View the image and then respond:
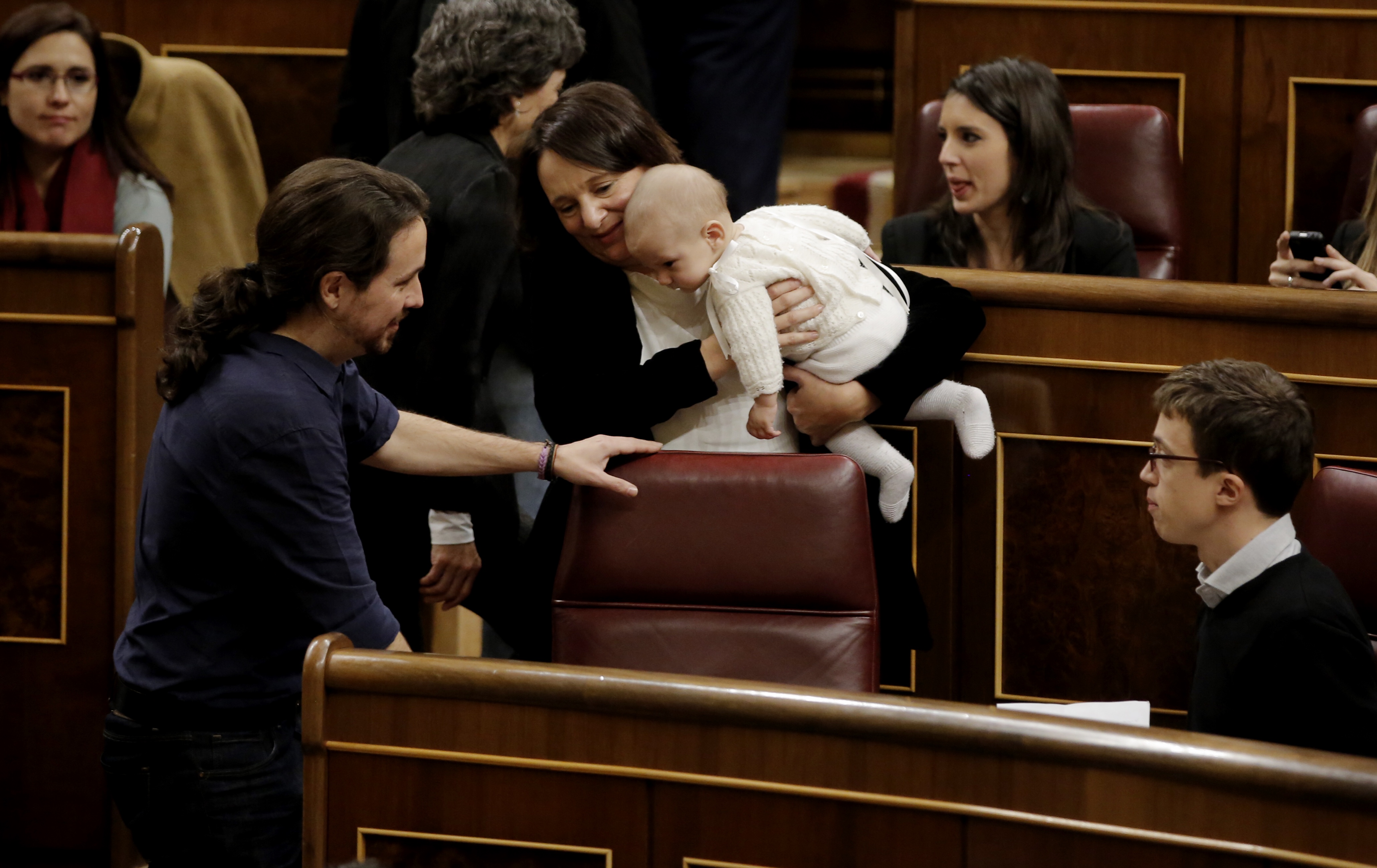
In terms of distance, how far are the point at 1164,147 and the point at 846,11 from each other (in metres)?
2.84

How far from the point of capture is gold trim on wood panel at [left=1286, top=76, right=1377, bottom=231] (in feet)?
10.9

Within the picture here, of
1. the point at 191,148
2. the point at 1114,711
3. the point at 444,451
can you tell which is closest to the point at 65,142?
the point at 191,148

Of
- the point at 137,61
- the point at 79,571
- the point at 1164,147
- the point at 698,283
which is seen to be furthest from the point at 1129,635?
the point at 137,61

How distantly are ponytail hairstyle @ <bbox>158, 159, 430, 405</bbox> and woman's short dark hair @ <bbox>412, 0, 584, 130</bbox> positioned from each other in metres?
0.68

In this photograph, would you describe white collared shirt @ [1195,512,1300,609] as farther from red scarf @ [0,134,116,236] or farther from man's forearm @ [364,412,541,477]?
red scarf @ [0,134,116,236]

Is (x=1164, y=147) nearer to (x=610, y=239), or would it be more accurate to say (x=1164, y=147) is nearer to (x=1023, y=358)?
(x=1023, y=358)

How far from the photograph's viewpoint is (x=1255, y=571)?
177 centimetres

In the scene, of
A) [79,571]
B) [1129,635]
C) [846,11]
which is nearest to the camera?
[1129,635]

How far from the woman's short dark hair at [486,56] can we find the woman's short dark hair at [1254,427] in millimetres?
1171

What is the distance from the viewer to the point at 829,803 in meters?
1.51

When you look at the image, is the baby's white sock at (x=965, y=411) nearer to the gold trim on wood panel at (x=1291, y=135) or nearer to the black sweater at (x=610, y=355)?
the black sweater at (x=610, y=355)

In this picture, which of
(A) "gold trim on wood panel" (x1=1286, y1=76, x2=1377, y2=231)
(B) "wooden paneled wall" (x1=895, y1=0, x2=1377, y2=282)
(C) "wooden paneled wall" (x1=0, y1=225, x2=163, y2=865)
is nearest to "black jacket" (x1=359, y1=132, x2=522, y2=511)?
(C) "wooden paneled wall" (x1=0, y1=225, x2=163, y2=865)

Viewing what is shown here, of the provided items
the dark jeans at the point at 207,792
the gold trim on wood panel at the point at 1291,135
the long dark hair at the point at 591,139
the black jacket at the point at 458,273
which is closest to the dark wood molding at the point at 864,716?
the dark jeans at the point at 207,792

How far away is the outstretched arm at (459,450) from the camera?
1.98 meters
